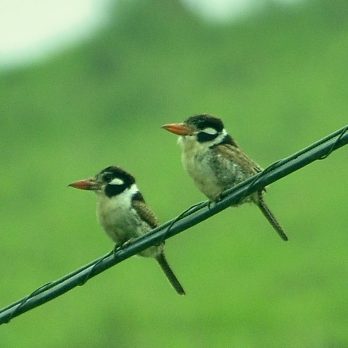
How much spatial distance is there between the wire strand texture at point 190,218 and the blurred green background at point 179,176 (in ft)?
39.7

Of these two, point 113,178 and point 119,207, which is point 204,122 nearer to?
point 113,178

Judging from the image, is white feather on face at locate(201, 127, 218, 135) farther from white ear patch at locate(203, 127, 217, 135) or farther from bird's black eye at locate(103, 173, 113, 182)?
bird's black eye at locate(103, 173, 113, 182)

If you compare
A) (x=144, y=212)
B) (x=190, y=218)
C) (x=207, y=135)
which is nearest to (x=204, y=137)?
(x=207, y=135)

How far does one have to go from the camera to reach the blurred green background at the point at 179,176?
23.7 m

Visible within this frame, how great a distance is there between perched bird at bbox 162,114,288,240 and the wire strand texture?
119 cm

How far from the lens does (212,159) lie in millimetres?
11062

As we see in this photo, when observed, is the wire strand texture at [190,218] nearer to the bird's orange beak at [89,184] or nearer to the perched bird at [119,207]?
the bird's orange beak at [89,184]

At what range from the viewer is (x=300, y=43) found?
38031 mm

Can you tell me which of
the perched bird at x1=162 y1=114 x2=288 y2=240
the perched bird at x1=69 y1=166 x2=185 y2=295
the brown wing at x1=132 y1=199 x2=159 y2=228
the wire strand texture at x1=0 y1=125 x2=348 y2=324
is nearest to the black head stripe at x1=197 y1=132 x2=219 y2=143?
the perched bird at x1=162 y1=114 x2=288 y2=240

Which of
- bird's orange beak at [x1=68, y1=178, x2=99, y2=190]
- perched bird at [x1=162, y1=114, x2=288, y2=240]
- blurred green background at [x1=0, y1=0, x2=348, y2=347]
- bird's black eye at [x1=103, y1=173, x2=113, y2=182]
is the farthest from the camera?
blurred green background at [x1=0, y1=0, x2=348, y2=347]

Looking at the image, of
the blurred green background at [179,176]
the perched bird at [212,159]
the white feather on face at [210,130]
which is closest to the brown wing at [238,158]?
the perched bird at [212,159]

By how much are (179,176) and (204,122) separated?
18808mm

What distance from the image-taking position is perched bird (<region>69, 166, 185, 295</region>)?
1170cm

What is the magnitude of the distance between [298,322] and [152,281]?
3574mm
